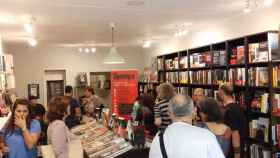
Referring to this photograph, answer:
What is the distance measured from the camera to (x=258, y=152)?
482 cm

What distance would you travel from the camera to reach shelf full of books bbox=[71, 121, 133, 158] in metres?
2.91

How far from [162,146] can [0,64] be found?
160 inches

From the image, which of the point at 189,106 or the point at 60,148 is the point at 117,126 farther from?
the point at 189,106

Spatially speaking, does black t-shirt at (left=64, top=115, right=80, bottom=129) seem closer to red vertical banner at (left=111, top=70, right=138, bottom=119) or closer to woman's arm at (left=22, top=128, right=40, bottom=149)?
woman's arm at (left=22, top=128, right=40, bottom=149)

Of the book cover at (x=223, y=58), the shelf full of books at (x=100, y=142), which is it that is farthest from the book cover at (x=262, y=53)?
the shelf full of books at (x=100, y=142)

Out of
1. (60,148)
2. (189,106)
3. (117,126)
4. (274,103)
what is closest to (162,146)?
(189,106)

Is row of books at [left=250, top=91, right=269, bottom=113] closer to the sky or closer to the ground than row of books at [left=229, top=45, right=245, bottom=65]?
closer to the ground

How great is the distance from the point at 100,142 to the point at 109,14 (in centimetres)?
268

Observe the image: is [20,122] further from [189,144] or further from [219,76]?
[219,76]

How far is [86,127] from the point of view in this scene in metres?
4.09

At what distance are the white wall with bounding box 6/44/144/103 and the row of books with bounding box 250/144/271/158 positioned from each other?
673 cm

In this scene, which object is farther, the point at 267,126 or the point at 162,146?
the point at 267,126

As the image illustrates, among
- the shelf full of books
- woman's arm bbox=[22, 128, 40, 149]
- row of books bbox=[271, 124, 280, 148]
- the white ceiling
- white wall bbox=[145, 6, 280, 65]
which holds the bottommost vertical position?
row of books bbox=[271, 124, 280, 148]

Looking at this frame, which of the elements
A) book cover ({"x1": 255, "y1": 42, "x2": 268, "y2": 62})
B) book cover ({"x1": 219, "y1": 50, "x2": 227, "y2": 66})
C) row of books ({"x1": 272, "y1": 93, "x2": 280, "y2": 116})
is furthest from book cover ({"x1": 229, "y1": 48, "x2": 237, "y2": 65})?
row of books ({"x1": 272, "y1": 93, "x2": 280, "y2": 116})
